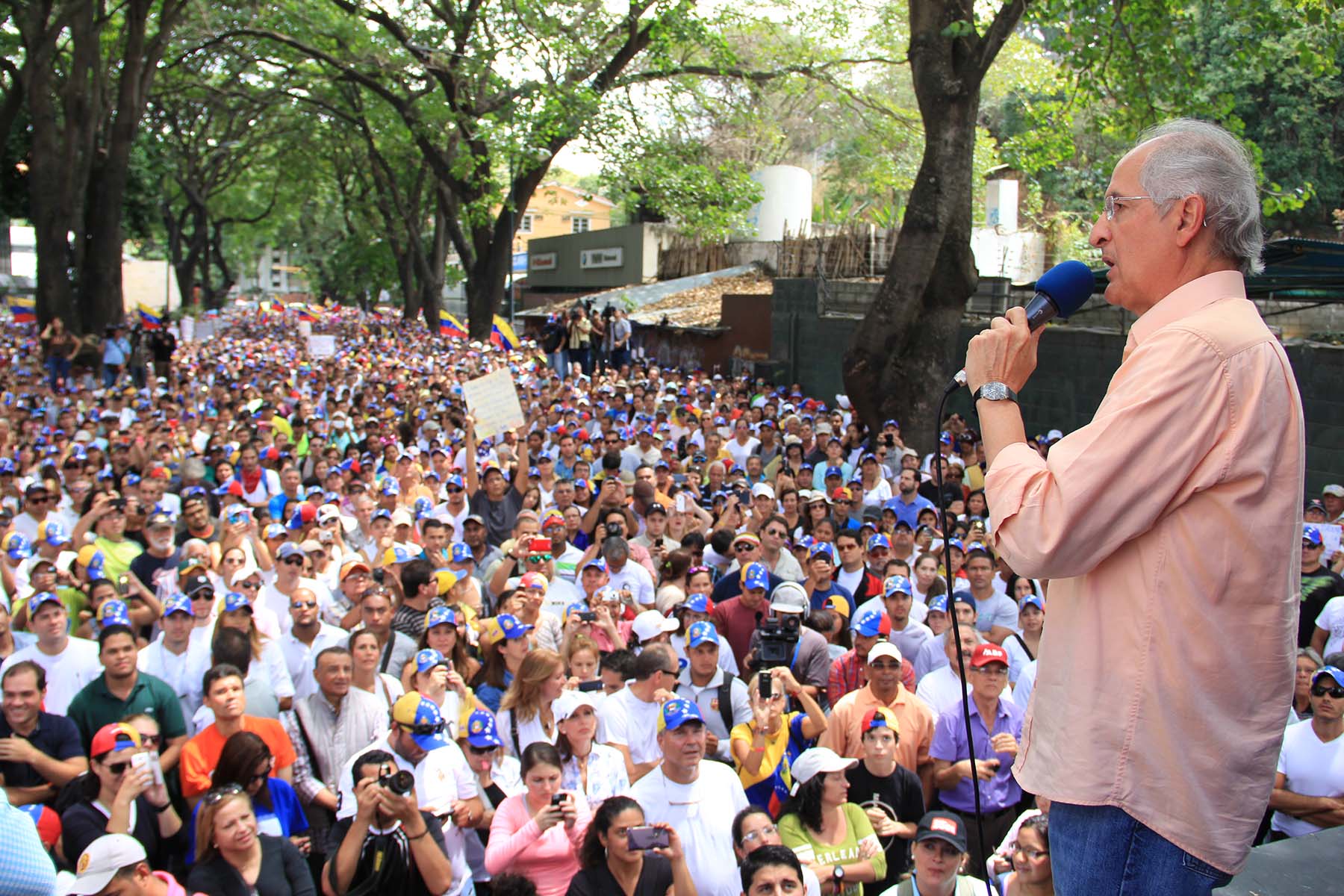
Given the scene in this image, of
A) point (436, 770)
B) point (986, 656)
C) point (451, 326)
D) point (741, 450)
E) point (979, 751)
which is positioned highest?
point (451, 326)

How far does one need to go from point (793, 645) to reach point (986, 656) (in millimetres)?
1101

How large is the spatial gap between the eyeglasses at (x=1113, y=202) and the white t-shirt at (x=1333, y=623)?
588cm

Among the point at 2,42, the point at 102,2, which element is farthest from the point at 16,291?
the point at 102,2

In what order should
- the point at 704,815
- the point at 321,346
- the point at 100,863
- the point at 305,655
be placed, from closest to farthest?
the point at 100,863
the point at 704,815
the point at 305,655
the point at 321,346

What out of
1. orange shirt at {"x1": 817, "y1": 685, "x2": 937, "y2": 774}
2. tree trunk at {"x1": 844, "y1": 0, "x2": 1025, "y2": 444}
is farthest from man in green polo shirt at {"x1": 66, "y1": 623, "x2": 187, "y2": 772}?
tree trunk at {"x1": 844, "y1": 0, "x2": 1025, "y2": 444}

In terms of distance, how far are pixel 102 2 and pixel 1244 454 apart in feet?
71.5

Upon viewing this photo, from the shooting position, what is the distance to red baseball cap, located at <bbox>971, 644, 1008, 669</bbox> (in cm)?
570

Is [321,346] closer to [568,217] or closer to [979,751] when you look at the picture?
[979,751]

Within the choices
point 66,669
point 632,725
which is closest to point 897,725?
point 632,725

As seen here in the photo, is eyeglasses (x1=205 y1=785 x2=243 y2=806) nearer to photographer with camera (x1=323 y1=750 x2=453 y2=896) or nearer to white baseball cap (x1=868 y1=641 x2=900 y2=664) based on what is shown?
photographer with camera (x1=323 y1=750 x2=453 y2=896)

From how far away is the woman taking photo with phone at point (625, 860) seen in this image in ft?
15.3

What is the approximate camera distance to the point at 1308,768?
5297 mm

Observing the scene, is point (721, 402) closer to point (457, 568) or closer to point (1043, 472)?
point (457, 568)

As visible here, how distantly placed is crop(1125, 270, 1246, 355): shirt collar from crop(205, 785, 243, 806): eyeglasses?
3.99 meters
